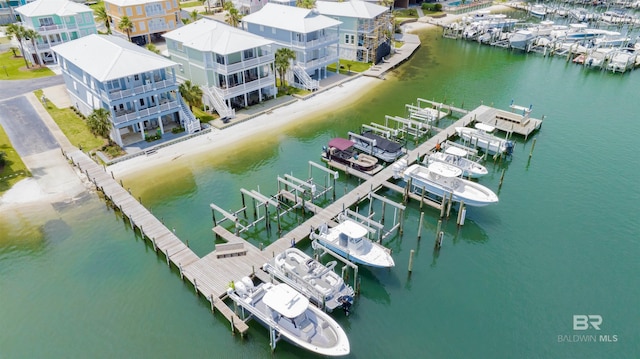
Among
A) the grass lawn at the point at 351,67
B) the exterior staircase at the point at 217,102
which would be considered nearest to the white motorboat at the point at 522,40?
the grass lawn at the point at 351,67

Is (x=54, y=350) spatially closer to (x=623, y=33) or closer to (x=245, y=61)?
(x=245, y=61)

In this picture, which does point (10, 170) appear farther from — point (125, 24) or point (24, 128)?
point (125, 24)

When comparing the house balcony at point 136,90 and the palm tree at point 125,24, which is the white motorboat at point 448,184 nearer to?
the house balcony at point 136,90

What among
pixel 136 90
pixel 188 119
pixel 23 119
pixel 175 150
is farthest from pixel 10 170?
pixel 188 119

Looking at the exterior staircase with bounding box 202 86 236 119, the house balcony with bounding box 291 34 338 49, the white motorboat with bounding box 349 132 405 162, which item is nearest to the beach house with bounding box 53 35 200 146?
the exterior staircase with bounding box 202 86 236 119

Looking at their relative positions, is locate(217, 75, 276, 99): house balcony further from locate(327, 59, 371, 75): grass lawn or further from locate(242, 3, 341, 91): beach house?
locate(327, 59, 371, 75): grass lawn

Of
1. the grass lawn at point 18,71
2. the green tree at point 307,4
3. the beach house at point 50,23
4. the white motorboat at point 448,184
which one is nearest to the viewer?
the white motorboat at point 448,184

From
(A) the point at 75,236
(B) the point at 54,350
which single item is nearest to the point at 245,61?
(A) the point at 75,236
